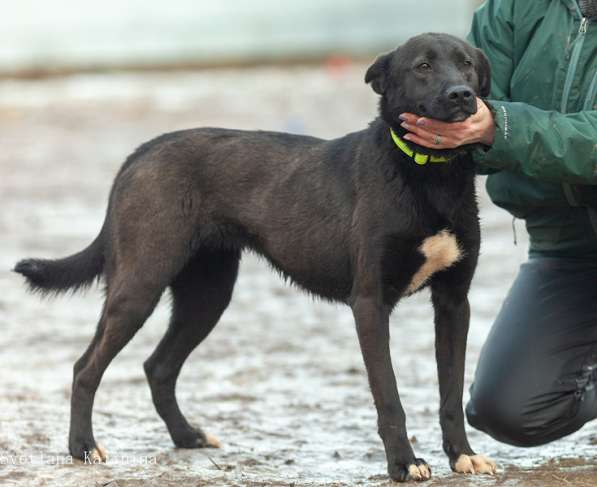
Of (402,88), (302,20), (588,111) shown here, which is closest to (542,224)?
(588,111)

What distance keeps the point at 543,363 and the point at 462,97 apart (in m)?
1.27

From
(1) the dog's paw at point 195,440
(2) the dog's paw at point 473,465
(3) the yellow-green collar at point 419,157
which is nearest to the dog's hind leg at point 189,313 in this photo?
(1) the dog's paw at point 195,440

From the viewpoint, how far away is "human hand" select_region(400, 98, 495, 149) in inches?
158

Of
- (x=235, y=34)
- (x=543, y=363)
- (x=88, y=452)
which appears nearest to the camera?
(x=88, y=452)

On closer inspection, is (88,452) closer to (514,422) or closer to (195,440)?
(195,440)

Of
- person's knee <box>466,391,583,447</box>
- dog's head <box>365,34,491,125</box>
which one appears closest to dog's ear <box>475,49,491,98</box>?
dog's head <box>365,34,491,125</box>

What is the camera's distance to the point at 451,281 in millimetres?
4344

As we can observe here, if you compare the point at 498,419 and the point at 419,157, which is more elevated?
the point at 419,157

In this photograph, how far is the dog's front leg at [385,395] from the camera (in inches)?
163

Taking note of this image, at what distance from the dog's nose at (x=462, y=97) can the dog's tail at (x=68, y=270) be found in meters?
1.58

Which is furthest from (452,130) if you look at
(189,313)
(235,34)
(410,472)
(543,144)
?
(235,34)

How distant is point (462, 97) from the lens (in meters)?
3.93

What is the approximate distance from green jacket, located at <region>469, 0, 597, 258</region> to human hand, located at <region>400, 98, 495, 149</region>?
0.04 meters

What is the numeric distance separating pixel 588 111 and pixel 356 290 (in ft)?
3.29
